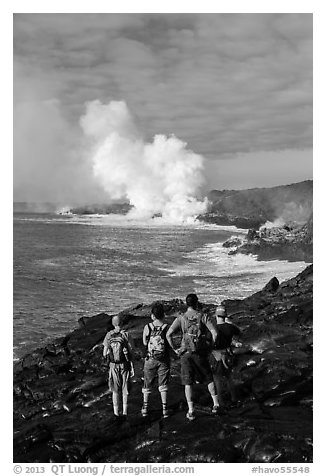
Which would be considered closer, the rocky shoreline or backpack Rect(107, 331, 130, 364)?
the rocky shoreline

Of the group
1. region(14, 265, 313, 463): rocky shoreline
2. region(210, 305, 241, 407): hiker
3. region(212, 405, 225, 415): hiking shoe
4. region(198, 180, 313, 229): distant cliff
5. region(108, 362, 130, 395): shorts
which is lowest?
region(14, 265, 313, 463): rocky shoreline

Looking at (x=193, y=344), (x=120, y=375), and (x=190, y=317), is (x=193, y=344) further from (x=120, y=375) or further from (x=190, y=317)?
(x=120, y=375)

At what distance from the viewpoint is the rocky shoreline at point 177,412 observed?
415 inches

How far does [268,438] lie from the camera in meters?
10.4

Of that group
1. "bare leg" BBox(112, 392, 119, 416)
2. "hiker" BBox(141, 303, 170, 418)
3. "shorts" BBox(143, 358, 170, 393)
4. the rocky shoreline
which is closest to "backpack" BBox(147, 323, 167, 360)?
"hiker" BBox(141, 303, 170, 418)

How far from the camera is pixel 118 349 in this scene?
11.1m

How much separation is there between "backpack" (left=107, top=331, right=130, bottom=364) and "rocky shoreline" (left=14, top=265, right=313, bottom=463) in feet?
5.94

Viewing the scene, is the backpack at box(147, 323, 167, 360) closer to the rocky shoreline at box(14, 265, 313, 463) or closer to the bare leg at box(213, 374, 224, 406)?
the bare leg at box(213, 374, 224, 406)

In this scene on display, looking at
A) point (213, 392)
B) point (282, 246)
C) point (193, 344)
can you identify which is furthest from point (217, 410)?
point (282, 246)

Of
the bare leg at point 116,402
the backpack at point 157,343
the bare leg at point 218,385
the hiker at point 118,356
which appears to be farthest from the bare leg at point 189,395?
the bare leg at point 116,402

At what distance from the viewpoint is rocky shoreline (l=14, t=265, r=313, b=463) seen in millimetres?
10539

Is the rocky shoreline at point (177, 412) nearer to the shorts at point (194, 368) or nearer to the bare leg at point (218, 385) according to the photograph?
the bare leg at point (218, 385)
